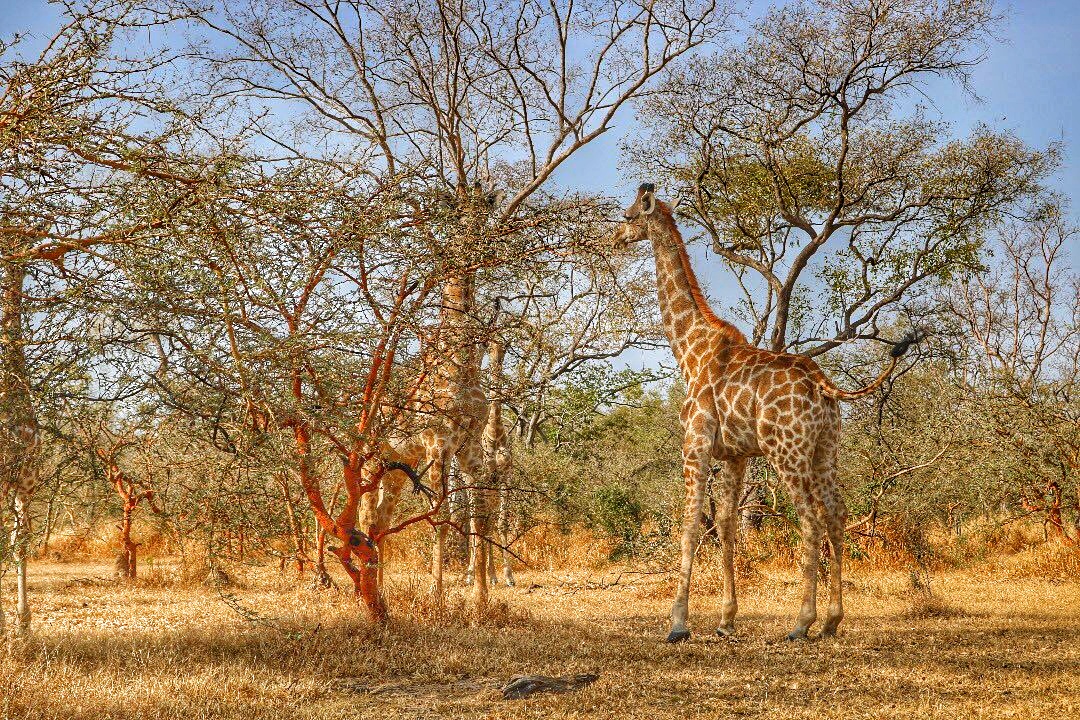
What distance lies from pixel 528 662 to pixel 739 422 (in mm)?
2957

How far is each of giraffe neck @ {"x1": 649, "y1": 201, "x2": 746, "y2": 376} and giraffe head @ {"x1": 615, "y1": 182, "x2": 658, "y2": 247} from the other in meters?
0.07

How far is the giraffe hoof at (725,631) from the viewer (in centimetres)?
861

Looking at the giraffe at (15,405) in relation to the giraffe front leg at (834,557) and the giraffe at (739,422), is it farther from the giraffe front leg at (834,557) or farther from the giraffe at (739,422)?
the giraffe front leg at (834,557)

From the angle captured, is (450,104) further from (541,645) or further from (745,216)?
(541,645)

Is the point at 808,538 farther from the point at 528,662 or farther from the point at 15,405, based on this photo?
the point at 15,405

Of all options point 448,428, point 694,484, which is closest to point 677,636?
point 694,484

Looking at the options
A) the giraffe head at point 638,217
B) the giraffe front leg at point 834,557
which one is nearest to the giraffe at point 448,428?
the giraffe head at point 638,217

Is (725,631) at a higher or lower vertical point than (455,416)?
lower

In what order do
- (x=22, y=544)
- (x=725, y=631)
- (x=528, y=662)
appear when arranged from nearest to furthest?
(x=22, y=544)
(x=528, y=662)
(x=725, y=631)

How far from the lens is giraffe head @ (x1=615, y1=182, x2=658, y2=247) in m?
9.72

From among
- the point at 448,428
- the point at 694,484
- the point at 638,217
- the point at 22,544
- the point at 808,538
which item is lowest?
the point at 808,538

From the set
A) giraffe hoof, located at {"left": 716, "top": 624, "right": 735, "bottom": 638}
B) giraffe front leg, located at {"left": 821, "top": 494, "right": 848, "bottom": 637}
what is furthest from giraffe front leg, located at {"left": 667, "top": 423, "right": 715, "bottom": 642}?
giraffe front leg, located at {"left": 821, "top": 494, "right": 848, "bottom": 637}

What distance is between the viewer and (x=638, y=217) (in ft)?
32.0

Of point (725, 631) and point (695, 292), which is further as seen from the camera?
point (695, 292)
